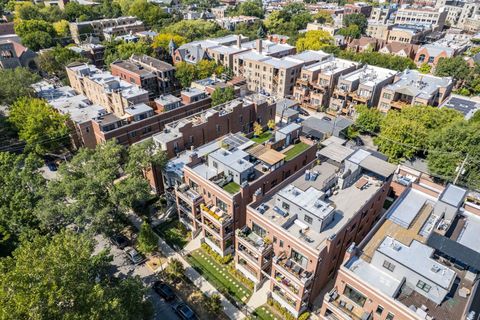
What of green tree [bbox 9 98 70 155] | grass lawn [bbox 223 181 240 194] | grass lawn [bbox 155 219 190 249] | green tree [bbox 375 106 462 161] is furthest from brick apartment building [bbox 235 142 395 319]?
green tree [bbox 9 98 70 155]

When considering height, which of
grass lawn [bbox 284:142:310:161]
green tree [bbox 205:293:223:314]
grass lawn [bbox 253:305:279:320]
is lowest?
grass lawn [bbox 253:305:279:320]

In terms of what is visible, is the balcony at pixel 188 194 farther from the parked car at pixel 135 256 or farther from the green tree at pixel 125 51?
the green tree at pixel 125 51

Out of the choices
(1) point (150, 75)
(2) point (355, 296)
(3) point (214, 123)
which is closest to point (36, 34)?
(1) point (150, 75)

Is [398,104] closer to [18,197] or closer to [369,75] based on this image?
[369,75]

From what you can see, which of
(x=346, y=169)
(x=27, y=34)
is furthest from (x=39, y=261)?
(x=27, y=34)

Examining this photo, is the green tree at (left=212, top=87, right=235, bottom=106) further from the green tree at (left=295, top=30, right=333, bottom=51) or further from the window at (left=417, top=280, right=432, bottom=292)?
the green tree at (left=295, top=30, right=333, bottom=51)

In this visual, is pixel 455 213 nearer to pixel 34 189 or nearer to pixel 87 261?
pixel 87 261

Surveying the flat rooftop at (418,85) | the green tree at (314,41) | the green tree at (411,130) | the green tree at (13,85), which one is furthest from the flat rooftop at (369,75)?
the green tree at (13,85)

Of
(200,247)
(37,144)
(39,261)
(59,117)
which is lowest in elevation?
(200,247)
